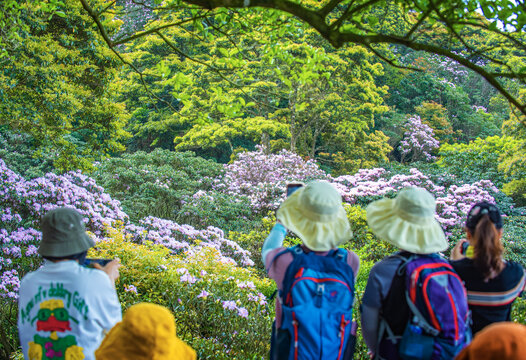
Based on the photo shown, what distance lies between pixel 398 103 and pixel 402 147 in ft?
12.4

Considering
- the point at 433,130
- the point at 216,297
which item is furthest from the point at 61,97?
the point at 433,130

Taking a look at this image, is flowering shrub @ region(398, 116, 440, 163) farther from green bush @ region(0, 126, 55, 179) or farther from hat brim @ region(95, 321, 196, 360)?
hat brim @ region(95, 321, 196, 360)

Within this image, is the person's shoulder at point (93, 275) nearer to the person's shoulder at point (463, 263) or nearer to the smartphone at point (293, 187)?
the smartphone at point (293, 187)

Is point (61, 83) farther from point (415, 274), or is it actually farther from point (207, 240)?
point (415, 274)

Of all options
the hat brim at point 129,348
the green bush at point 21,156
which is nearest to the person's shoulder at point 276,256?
the hat brim at point 129,348

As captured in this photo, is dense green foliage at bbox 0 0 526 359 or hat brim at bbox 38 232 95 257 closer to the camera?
hat brim at bbox 38 232 95 257

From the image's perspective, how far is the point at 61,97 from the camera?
5.11 meters

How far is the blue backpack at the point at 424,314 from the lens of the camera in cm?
151

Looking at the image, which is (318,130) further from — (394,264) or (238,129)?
(394,264)

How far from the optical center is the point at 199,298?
3500 mm

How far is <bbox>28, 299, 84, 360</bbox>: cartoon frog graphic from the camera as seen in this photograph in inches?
61.1

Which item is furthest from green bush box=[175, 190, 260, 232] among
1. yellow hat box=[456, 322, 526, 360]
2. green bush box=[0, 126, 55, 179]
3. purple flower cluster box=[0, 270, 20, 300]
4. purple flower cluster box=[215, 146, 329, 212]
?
yellow hat box=[456, 322, 526, 360]

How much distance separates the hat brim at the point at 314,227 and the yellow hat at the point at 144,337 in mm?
652

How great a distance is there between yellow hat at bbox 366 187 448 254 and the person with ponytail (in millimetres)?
144
